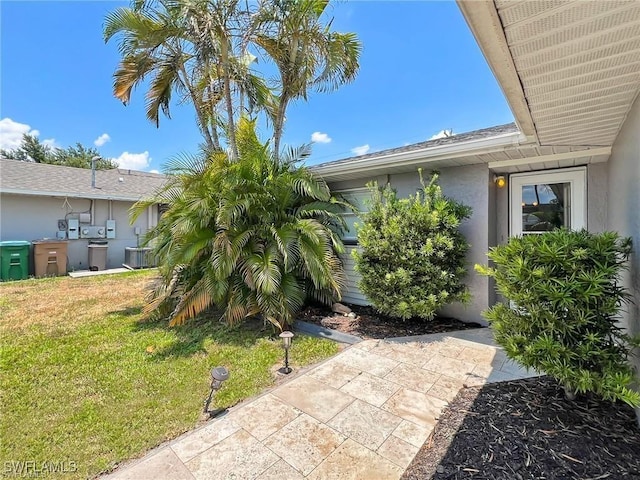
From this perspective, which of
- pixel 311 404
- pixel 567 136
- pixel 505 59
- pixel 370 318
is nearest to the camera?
pixel 505 59

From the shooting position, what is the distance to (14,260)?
31.3 ft

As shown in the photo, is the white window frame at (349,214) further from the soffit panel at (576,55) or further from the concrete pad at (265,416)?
the concrete pad at (265,416)

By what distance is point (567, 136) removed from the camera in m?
3.86

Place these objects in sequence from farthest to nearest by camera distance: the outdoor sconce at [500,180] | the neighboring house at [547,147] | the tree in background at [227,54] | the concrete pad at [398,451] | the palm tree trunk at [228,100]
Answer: the palm tree trunk at [228,100]
the tree in background at [227,54]
the outdoor sconce at [500,180]
the concrete pad at [398,451]
the neighboring house at [547,147]

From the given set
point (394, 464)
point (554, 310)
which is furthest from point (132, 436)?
point (554, 310)

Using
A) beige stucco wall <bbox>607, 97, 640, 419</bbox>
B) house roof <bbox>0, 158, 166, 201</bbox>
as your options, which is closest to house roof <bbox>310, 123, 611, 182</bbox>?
beige stucco wall <bbox>607, 97, 640, 419</bbox>

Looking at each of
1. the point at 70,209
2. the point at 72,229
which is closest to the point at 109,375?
the point at 72,229

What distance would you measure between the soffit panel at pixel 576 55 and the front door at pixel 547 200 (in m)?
2.13

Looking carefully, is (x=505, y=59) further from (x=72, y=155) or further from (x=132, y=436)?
(x=72, y=155)

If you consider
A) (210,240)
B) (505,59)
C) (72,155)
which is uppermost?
(72,155)

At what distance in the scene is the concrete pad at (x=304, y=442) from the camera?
235 cm

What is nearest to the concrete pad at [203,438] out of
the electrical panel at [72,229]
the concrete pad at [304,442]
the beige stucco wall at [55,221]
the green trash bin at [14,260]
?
the concrete pad at [304,442]

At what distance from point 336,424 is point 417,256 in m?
2.97

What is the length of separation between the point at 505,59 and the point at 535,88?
65cm
